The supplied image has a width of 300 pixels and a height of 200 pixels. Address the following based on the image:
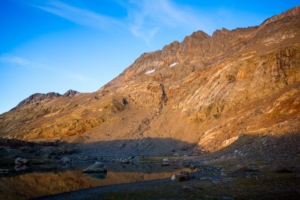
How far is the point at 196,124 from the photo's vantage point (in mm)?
71750

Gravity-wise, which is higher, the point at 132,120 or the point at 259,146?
the point at 132,120

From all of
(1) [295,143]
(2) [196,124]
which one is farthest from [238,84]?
(1) [295,143]

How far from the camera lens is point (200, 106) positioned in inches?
2916

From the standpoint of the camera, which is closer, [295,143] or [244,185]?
[244,185]

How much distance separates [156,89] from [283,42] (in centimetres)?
5666

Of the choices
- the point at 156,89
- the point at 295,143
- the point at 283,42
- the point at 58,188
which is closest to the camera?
the point at 58,188

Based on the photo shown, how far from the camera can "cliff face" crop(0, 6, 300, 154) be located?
49.8 meters

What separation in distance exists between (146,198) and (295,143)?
2098 cm

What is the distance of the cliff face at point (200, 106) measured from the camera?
163 feet

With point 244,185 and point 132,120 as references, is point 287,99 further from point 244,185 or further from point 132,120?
point 132,120

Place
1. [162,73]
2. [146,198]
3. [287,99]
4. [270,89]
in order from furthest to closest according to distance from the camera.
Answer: [162,73] → [270,89] → [287,99] → [146,198]

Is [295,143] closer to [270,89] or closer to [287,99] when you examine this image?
[287,99]

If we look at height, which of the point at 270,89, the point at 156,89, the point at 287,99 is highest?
the point at 156,89

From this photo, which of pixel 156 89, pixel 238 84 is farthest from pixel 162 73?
pixel 238 84
